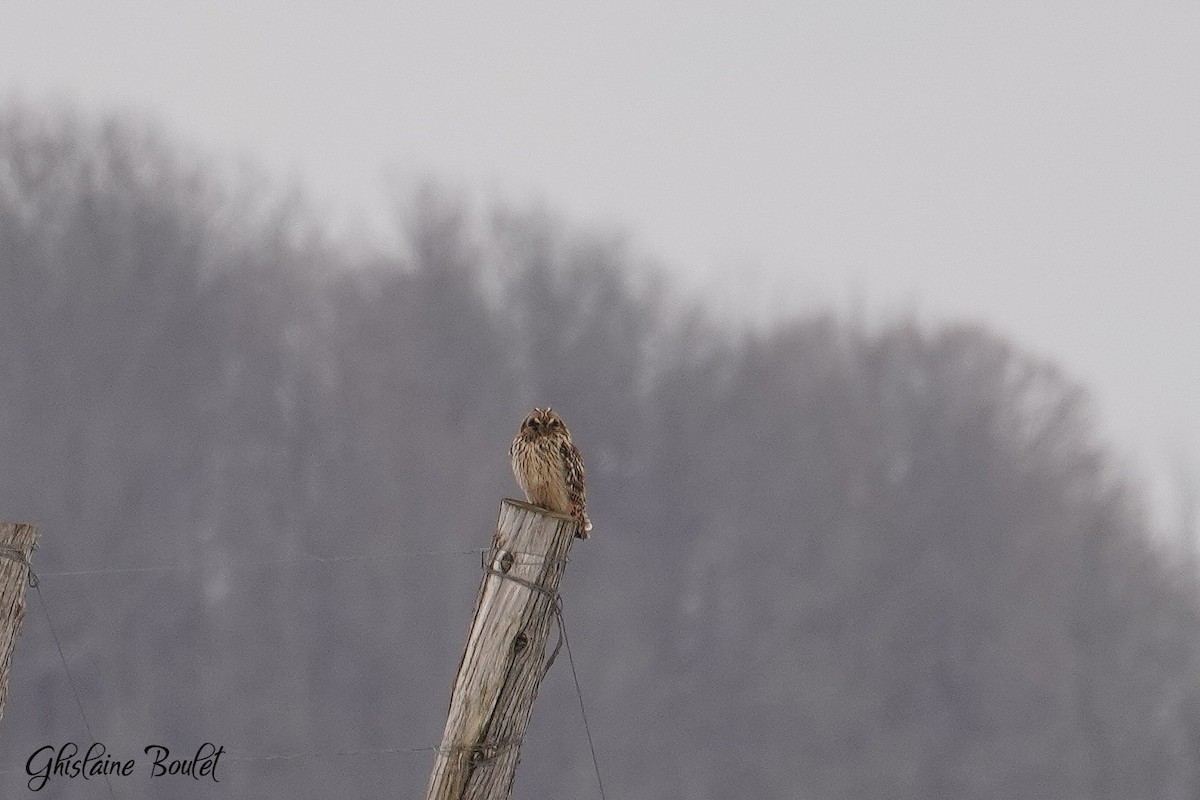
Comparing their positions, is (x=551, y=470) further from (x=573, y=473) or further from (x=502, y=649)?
(x=502, y=649)

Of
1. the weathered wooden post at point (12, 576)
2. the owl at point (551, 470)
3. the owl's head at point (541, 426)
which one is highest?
the owl's head at point (541, 426)

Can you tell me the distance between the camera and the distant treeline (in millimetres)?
37000

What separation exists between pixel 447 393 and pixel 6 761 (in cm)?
1419

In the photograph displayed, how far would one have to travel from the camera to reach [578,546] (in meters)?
37.0

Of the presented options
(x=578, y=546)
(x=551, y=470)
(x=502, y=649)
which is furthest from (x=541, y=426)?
(x=578, y=546)

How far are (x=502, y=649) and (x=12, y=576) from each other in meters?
1.75

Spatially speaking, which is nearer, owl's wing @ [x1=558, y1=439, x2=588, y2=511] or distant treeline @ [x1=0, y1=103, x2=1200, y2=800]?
owl's wing @ [x1=558, y1=439, x2=588, y2=511]

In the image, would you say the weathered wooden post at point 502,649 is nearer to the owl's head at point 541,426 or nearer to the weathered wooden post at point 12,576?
the owl's head at point 541,426

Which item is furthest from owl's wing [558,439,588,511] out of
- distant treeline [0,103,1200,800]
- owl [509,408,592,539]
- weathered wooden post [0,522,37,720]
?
distant treeline [0,103,1200,800]

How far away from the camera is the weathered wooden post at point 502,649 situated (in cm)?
740

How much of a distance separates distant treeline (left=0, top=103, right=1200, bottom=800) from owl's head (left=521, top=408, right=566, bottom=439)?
2507 centimetres

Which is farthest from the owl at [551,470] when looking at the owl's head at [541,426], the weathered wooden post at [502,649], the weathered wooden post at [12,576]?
the weathered wooden post at [12,576]

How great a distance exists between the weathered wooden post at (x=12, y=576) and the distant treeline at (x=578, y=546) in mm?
25447

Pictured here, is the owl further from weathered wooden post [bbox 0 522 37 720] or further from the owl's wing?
weathered wooden post [bbox 0 522 37 720]
